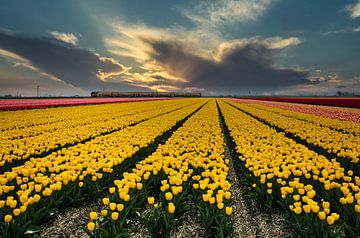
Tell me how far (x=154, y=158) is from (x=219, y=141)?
3203 millimetres

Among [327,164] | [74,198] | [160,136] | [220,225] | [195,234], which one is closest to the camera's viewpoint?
[220,225]

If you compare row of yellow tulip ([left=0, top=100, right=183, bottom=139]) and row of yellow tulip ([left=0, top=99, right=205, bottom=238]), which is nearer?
row of yellow tulip ([left=0, top=99, right=205, bottom=238])

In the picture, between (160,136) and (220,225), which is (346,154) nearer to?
(220,225)

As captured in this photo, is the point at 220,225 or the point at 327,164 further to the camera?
the point at 327,164

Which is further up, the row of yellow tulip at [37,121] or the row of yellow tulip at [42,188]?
the row of yellow tulip at [37,121]

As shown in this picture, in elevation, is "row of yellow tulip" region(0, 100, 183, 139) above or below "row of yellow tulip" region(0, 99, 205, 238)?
above

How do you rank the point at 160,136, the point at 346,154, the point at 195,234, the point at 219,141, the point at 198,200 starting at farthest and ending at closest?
the point at 160,136 < the point at 219,141 < the point at 346,154 < the point at 198,200 < the point at 195,234

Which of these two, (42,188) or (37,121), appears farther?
(37,121)

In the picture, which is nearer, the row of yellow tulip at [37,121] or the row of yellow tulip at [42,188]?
the row of yellow tulip at [42,188]

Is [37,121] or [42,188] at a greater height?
[37,121]

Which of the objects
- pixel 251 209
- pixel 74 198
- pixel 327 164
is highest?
pixel 327 164

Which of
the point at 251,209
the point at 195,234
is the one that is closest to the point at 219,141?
the point at 251,209

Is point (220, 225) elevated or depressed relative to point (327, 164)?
depressed

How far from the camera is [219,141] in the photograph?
8703 mm
